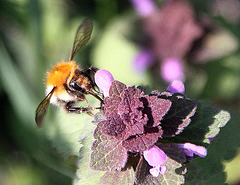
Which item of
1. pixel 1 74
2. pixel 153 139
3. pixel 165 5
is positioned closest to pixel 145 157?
pixel 153 139

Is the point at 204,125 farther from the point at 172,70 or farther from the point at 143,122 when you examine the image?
the point at 172,70

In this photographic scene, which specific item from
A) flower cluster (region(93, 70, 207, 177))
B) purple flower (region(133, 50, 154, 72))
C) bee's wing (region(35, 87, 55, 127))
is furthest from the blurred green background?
flower cluster (region(93, 70, 207, 177))

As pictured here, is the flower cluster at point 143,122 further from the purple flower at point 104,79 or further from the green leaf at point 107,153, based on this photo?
the purple flower at point 104,79

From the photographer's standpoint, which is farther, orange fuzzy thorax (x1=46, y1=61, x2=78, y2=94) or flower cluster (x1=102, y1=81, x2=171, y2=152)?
orange fuzzy thorax (x1=46, y1=61, x2=78, y2=94)

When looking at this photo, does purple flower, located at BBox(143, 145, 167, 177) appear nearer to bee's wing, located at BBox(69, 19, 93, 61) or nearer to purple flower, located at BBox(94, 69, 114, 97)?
purple flower, located at BBox(94, 69, 114, 97)

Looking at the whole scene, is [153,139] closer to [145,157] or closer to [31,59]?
[145,157]

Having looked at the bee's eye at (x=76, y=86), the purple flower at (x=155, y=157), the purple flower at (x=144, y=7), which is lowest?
the purple flower at (x=155, y=157)

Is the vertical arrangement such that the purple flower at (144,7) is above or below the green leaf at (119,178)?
above

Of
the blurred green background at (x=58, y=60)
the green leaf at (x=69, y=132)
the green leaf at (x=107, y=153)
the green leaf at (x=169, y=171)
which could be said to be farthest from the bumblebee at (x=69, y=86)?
the blurred green background at (x=58, y=60)
